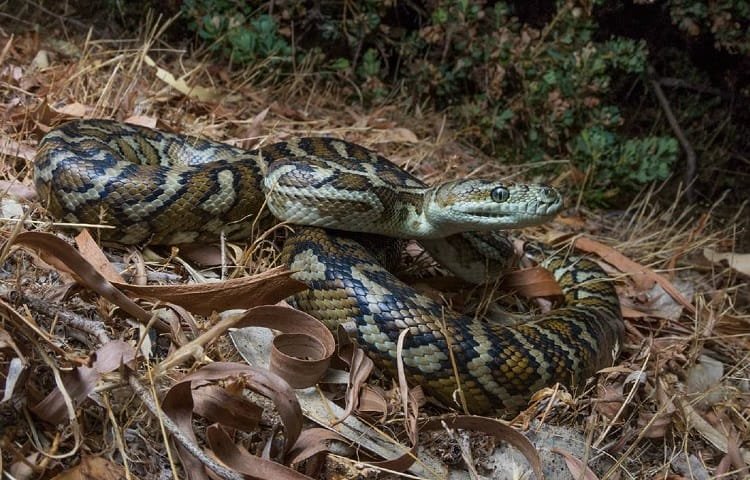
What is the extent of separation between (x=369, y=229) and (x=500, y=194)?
26.6 inches

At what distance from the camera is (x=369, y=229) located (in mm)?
3447

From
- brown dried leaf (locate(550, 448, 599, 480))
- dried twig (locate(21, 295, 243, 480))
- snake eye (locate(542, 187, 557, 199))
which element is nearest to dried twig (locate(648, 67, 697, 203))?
snake eye (locate(542, 187, 557, 199))

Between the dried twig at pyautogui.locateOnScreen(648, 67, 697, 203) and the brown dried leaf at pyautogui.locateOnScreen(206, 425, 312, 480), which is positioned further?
the dried twig at pyautogui.locateOnScreen(648, 67, 697, 203)

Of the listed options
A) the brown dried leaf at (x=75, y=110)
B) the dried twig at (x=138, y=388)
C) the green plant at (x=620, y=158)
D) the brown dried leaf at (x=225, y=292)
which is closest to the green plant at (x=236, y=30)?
the brown dried leaf at (x=75, y=110)

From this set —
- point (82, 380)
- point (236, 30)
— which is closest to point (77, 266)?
point (82, 380)

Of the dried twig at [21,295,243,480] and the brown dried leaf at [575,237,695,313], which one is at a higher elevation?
the dried twig at [21,295,243,480]

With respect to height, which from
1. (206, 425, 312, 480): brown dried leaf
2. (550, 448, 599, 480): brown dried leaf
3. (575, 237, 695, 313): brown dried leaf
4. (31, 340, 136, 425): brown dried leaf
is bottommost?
(575, 237, 695, 313): brown dried leaf

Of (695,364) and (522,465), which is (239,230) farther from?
(695,364)

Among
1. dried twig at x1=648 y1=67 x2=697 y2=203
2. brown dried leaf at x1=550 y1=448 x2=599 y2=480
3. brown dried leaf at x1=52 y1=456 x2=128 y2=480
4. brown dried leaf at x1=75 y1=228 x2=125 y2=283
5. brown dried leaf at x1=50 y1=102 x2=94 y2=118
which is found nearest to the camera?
brown dried leaf at x1=52 y1=456 x2=128 y2=480

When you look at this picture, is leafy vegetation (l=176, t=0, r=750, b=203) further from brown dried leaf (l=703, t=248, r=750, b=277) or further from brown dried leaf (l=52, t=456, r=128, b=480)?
brown dried leaf (l=52, t=456, r=128, b=480)

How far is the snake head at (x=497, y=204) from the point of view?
3.30 m

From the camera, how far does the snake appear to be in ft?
9.39

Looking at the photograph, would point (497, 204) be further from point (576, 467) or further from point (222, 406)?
point (222, 406)

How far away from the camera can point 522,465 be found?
266 centimetres
